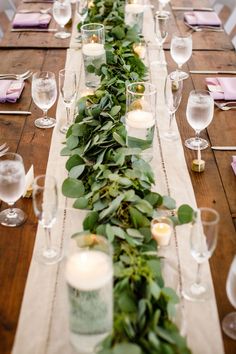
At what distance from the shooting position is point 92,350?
1.02 meters

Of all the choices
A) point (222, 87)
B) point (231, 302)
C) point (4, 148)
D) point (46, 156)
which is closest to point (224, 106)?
point (222, 87)

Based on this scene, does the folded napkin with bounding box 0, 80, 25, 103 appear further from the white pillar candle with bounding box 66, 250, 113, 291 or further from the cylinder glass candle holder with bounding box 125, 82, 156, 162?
the white pillar candle with bounding box 66, 250, 113, 291

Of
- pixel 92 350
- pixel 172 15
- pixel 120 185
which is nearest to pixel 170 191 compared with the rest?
pixel 120 185

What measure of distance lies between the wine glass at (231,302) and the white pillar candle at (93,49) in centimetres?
120

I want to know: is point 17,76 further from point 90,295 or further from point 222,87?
point 90,295

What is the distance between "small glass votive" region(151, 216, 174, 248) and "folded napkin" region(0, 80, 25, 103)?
974 mm

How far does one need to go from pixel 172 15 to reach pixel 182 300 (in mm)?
2172

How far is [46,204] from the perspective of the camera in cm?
122

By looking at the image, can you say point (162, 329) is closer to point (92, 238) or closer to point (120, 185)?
point (92, 238)

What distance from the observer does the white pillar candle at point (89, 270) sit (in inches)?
38.1

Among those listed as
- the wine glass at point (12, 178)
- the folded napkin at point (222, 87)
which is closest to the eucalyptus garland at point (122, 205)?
the wine glass at point (12, 178)

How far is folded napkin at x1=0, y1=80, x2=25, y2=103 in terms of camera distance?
201 centimetres

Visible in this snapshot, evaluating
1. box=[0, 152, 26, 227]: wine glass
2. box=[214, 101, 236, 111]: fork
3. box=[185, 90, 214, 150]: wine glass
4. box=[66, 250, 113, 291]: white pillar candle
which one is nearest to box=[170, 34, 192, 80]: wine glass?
box=[214, 101, 236, 111]: fork

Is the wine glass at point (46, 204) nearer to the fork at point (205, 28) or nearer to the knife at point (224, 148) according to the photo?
the knife at point (224, 148)
